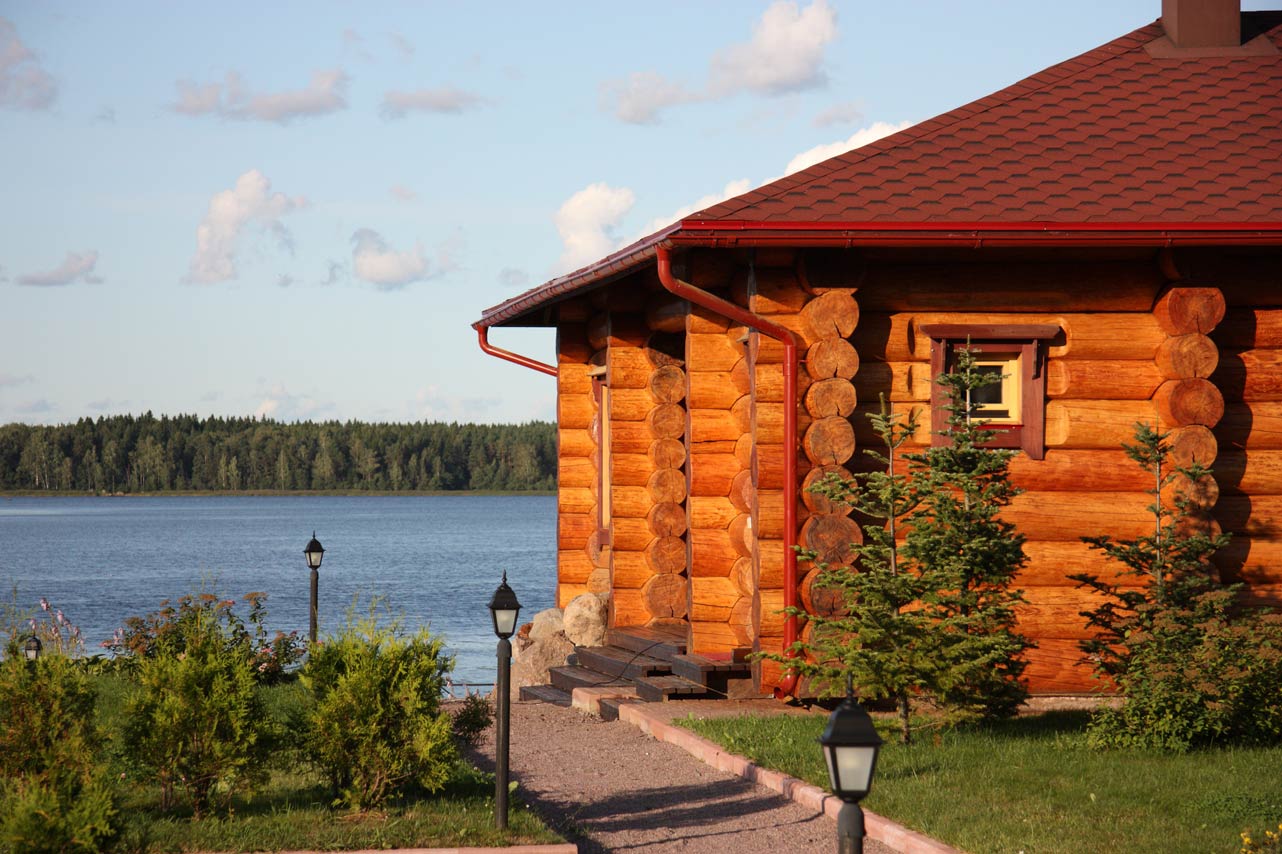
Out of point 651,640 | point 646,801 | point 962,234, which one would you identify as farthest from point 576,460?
point 646,801

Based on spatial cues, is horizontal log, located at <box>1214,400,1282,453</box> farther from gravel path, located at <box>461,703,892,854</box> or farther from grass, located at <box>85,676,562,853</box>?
grass, located at <box>85,676,562,853</box>

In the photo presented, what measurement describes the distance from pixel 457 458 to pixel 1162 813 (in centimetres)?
13090

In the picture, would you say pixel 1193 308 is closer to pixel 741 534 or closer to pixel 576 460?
pixel 741 534

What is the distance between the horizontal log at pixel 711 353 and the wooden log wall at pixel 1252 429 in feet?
12.5

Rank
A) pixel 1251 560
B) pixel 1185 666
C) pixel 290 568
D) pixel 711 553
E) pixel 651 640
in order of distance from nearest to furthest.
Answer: pixel 1185 666, pixel 1251 560, pixel 711 553, pixel 651 640, pixel 290 568

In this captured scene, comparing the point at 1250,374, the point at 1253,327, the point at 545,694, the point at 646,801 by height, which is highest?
the point at 1253,327

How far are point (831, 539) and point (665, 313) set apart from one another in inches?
138

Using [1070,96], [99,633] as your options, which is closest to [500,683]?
[1070,96]

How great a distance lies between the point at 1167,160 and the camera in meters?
12.3

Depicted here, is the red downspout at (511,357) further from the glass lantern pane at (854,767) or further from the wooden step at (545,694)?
the glass lantern pane at (854,767)

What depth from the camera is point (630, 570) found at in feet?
48.8

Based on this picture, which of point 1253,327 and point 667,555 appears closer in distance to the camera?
point 1253,327

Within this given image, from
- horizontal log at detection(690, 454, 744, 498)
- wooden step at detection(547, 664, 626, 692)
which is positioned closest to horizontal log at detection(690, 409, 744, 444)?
horizontal log at detection(690, 454, 744, 498)

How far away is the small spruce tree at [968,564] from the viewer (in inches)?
367
